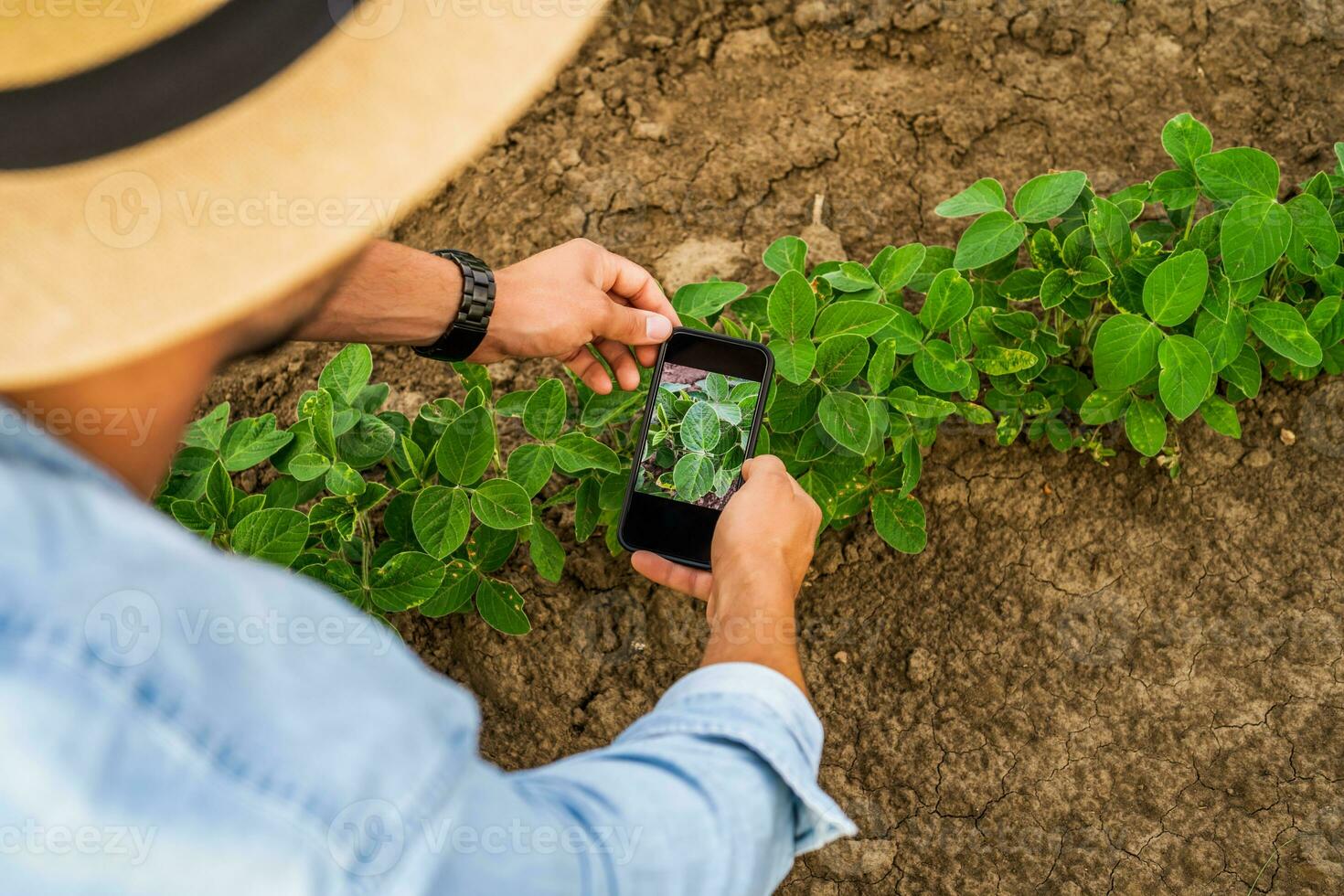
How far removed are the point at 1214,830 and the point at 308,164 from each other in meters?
1.98

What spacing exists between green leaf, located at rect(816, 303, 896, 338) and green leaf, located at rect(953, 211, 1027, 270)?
21 centimetres

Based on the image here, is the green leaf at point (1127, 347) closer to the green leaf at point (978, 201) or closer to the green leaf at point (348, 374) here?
the green leaf at point (978, 201)

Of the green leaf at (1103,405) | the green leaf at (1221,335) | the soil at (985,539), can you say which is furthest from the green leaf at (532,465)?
the green leaf at (1221,335)

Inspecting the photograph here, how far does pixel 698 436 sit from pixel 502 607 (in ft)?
1.68

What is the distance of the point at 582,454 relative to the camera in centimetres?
167

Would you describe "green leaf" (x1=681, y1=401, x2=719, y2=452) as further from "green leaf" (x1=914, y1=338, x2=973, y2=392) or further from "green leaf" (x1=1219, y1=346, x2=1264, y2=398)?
"green leaf" (x1=1219, y1=346, x2=1264, y2=398)

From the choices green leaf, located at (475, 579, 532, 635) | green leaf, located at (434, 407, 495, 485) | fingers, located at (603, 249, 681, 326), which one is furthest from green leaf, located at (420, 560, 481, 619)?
fingers, located at (603, 249, 681, 326)

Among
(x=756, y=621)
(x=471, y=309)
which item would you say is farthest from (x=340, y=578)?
(x=756, y=621)

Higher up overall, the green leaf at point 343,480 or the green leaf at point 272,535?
the green leaf at point 343,480

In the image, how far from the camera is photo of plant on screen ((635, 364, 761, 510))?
5.45 ft

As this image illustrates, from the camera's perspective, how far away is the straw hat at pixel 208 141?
67 centimetres

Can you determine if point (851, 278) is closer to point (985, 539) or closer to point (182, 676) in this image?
point (985, 539)

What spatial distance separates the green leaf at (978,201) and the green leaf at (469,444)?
0.91 m

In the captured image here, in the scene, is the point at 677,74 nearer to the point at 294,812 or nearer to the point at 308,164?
the point at 308,164
